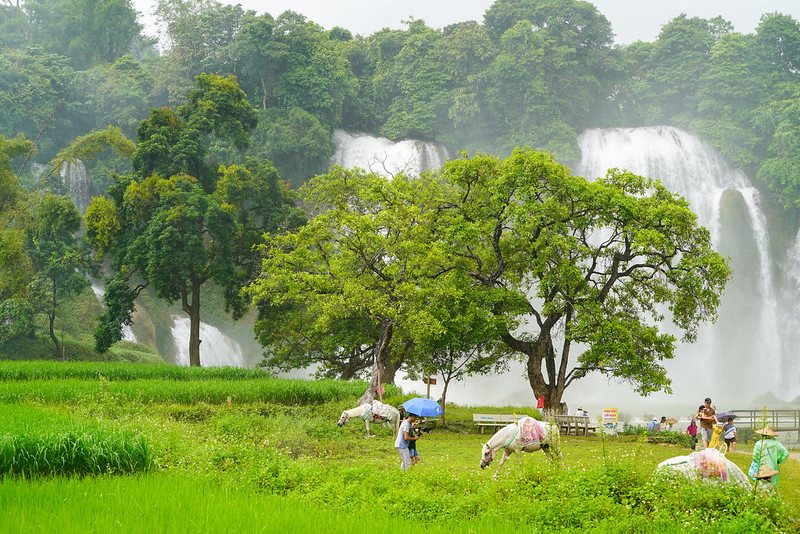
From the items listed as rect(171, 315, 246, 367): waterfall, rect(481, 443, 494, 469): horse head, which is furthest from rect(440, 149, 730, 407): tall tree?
rect(171, 315, 246, 367): waterfall

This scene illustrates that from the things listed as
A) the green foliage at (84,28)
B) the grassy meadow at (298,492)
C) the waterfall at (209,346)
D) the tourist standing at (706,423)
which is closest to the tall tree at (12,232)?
the waterfall at (209,346)

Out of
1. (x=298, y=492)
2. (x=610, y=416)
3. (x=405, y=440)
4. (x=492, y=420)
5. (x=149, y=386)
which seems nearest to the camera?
(x=298, y=492)

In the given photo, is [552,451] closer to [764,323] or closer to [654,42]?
[764,323]

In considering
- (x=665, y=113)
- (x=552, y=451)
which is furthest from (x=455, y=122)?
(x=552, y=451)

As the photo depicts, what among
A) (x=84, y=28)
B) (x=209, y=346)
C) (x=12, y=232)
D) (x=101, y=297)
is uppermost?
(x=84, y=28)

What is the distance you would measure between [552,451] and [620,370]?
14385 millimetres

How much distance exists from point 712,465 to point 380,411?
38.6 ft

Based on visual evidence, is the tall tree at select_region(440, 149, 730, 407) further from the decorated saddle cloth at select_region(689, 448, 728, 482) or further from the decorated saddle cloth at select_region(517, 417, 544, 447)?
the decorated saddle cloth at select_region(689, 448, 728, 482)

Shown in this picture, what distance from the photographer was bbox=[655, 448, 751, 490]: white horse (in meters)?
9.81

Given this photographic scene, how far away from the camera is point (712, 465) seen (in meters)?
9.92

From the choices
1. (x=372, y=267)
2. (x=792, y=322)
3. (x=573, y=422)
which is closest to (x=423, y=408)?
(x=372, y=267)

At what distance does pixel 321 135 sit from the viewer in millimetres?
52656

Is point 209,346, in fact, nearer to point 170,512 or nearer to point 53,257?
point 53,257

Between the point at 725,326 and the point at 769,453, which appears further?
the point at 725,326
